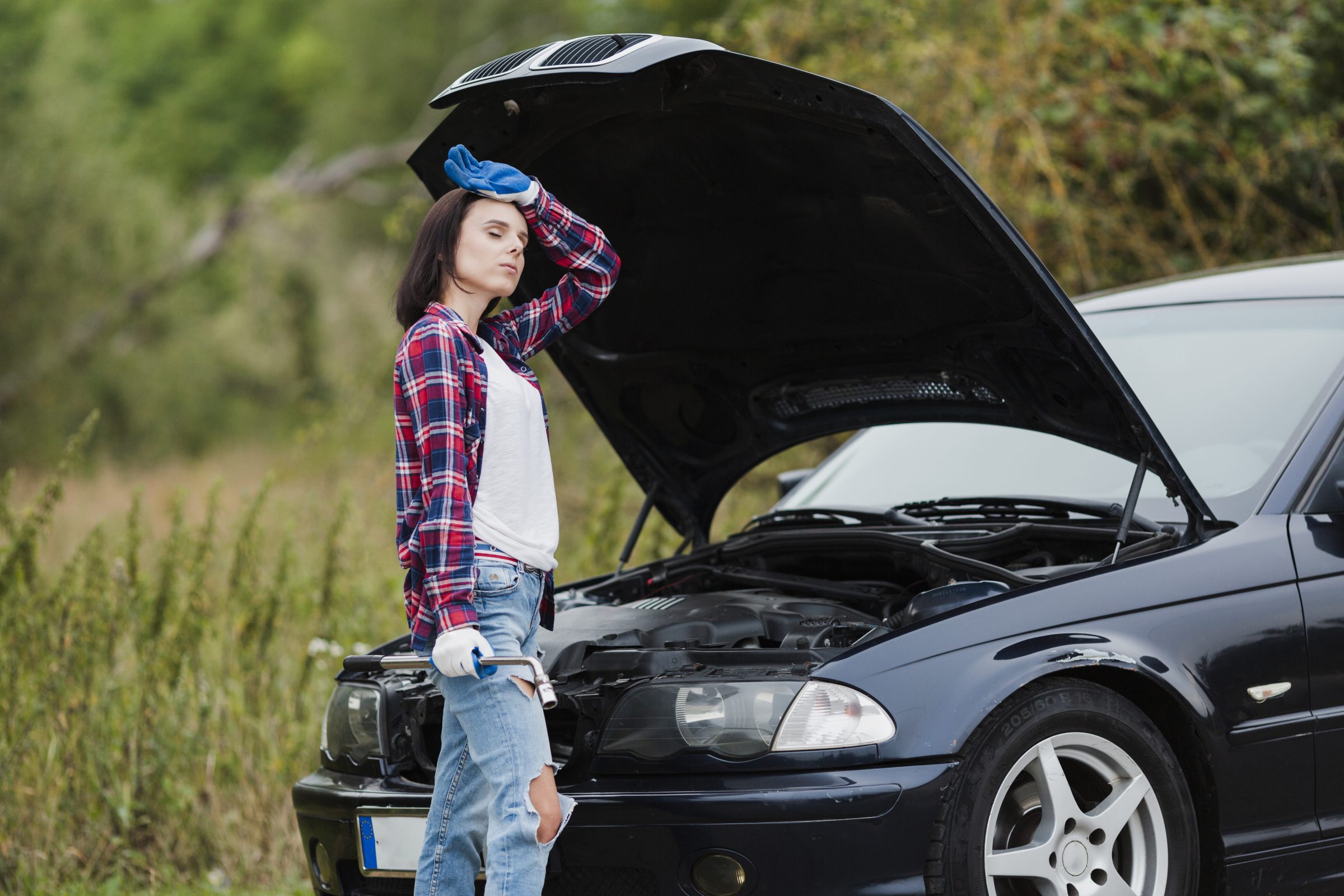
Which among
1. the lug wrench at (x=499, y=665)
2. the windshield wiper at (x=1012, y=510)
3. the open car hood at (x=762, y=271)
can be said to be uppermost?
the open car hood at (x=762, y=271)

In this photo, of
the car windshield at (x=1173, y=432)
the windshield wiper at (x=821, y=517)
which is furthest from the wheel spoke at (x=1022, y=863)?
the windshield wiper at (x=821, y=517)

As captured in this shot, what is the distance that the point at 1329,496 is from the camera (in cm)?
325

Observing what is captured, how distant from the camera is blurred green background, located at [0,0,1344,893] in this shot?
4691 millimetres

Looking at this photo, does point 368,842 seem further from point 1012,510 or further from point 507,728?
point 1012,510

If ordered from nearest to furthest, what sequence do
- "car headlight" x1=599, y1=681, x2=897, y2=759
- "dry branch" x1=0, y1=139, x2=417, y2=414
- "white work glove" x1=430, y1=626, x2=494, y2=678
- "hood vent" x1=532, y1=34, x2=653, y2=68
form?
"white work glove" x1=430, y1=626, x2=494, y2=678
"car headlight" x1=599, y1=681, x2=897, y2=759
"hood vent" x1=532, y1=34, x2=653, y2=68
"dry branch" x1=0, y1=139, x2=417, y2=414

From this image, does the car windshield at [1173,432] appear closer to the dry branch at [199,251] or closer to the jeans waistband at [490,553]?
the jeans waistband at [490,553]

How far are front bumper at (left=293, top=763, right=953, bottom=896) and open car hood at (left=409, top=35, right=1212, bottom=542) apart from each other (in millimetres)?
1107

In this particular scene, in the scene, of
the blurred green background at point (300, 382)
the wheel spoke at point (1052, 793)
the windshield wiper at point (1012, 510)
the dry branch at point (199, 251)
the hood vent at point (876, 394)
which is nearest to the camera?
the wheel spoke at point (1052, 793)

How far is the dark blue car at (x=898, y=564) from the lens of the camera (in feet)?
8.86

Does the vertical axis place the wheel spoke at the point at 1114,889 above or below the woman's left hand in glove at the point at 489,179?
below

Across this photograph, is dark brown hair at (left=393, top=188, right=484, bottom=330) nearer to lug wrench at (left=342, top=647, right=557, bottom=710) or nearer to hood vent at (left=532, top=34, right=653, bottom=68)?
hood vent at (left=532, top=34, right=653, bottom=68)

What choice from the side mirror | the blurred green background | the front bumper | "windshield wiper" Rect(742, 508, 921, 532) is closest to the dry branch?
the blurred green background

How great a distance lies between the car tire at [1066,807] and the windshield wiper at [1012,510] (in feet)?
2.01

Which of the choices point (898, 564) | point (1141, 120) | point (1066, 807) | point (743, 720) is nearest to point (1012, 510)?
point (898, 564)
